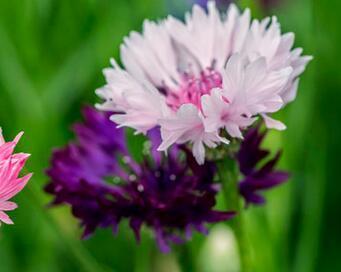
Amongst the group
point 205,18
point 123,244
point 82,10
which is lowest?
point 123,244

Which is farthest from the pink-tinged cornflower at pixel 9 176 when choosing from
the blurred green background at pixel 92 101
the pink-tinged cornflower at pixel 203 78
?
the blurred green background at pixel 92 101

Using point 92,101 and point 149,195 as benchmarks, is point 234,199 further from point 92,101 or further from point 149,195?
point 92,101

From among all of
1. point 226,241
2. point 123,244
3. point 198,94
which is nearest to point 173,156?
point 198,94

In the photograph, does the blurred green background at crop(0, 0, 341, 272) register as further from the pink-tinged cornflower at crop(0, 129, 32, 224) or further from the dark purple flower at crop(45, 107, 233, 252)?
the pink-tinged cornflower at crop(0, 129, 32, 224)

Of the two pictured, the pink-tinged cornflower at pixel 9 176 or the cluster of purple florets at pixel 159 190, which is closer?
the pink-tinged cornflower at pixel 9 176

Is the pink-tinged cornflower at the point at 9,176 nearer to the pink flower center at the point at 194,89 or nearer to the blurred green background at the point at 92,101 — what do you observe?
the pink flower center at the point at 194,89

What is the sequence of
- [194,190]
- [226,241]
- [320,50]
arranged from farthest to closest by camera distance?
[320,50] < [226,241] < [194,190]

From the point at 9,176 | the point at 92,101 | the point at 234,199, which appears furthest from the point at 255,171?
the point at 92,101

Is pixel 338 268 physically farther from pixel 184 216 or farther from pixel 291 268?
pixel 184 216
